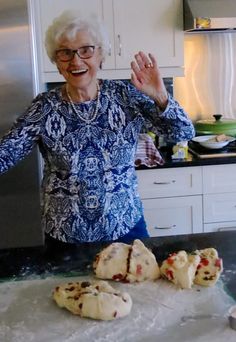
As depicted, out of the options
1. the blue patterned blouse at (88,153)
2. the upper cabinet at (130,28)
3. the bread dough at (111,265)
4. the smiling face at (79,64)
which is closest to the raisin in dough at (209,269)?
the bread dough at (111,265)

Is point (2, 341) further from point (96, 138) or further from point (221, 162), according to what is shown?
point (221, 162)

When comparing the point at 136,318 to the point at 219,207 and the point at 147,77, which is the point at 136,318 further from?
the point at 219,207

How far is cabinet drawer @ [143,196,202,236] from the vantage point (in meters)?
2.60

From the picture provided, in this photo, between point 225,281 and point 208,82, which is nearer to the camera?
point 225,281

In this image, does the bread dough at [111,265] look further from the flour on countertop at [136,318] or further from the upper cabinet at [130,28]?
the upper cabinet at [130,28]

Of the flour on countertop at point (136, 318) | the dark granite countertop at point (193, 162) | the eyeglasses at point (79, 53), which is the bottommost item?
the flour on countertop at point (136, 318)

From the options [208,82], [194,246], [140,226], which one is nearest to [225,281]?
[194,246]

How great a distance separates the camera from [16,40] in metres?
2.21

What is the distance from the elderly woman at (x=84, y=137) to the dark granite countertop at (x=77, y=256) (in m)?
0.15

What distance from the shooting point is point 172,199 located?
2.60 meters

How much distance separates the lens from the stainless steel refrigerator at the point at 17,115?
2.20 metres

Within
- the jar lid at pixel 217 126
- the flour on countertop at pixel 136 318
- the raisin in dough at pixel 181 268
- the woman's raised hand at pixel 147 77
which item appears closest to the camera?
the flour on countertop at pixel 136 318

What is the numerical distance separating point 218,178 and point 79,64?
4.19 feet

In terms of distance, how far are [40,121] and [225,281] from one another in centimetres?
73
